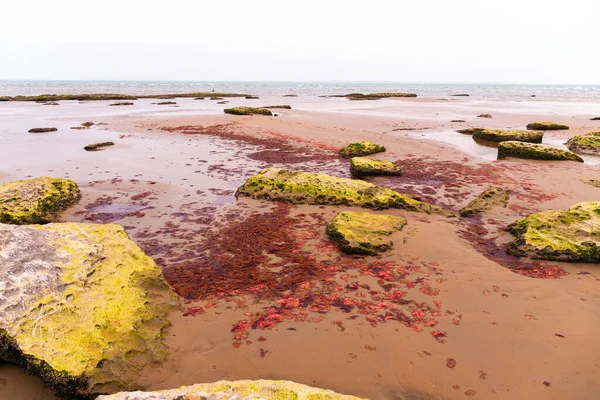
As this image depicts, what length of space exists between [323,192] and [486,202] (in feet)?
12.9

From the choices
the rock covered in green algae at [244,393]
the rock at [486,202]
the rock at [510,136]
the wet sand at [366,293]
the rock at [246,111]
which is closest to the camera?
the rock covered in green algae at [244,393]

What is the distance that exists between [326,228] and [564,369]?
4.27 metres

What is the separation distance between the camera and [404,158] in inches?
561

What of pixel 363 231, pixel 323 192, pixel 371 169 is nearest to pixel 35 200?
pixel 323 192

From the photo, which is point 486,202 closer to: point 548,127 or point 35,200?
point 35,200

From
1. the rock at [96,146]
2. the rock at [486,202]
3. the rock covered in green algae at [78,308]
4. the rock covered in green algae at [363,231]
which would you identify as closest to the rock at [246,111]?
the rock at [96,146]

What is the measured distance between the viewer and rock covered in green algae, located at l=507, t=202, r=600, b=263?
594 cm

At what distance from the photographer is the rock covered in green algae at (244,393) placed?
104 inches

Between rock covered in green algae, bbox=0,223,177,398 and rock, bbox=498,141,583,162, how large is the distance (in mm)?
14125

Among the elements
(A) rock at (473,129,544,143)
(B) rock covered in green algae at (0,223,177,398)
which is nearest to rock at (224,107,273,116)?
(A) rock at (473,129,544,143)

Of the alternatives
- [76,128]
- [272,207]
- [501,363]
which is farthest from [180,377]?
[76,128]

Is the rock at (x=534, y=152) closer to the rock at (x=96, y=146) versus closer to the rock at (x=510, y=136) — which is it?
the rock at (x=510, y=136)

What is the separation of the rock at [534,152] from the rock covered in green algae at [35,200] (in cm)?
1492

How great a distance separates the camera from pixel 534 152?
1345 cm
